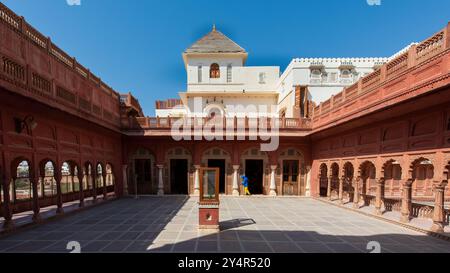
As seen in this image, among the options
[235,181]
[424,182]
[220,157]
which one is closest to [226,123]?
[220,157]

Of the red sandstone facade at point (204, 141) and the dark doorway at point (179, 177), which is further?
the dark doorway at point (179, 177)

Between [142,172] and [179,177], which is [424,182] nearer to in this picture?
[179,177]

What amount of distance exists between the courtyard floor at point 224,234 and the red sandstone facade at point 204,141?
100 centimetres

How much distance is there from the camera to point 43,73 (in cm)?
625

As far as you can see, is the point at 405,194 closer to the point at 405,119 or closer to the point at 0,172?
the point at 405,119

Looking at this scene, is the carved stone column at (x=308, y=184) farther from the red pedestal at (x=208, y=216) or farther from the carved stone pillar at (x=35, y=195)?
the carved stone pillar at (x=35, y=195)

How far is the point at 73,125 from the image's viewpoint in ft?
26.7

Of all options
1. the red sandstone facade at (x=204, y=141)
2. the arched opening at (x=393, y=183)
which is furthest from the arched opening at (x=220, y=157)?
the arched opening at (x=393, y=183)

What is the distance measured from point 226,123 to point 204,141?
2052 millimetres

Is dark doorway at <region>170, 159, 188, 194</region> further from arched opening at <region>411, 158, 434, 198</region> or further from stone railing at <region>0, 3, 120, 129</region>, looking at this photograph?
arched opening at <region>411, 158, 434, 198</region>

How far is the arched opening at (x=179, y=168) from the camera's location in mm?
12984

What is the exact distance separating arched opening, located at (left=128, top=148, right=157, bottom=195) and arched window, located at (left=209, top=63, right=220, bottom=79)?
30.2ft
